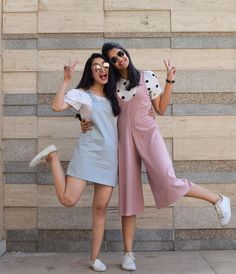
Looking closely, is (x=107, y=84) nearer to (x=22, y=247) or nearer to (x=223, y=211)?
(x=223, y=211)

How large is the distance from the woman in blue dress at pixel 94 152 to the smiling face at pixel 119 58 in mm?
73

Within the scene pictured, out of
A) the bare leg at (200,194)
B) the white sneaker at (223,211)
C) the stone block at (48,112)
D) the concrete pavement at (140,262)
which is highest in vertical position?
the stone block at (48,112)

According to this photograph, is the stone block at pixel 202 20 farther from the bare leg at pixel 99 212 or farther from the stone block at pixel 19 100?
the bare leg at pixel 99 212

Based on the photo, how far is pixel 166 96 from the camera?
4.15 metres

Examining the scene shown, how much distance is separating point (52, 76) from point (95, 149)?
1.35 metres

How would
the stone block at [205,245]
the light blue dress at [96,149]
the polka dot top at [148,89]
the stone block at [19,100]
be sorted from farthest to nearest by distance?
the stone block at [19,100] < the stone block at [205,245] < the polka dot top at [148,89] < the light blue dress at [96,149]

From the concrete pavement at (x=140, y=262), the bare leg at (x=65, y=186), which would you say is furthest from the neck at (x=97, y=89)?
the concrete pavement at (x=140, y=262)

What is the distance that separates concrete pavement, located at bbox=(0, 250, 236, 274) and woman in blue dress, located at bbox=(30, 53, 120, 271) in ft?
1.10

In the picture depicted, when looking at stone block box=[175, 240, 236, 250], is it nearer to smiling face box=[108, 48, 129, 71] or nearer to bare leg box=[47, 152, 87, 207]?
bare leg box=[47, 152, 87, 207]

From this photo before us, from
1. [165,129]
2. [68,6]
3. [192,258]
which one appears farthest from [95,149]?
[68,6]

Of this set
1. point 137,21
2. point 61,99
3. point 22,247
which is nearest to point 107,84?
point 61,99

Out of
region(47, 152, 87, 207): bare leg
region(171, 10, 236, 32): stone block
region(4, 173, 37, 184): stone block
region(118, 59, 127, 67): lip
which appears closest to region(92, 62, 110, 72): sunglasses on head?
region(118, 59, 127, 67): lip

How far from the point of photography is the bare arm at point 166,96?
409 cm

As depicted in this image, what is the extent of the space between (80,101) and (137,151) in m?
0.70
